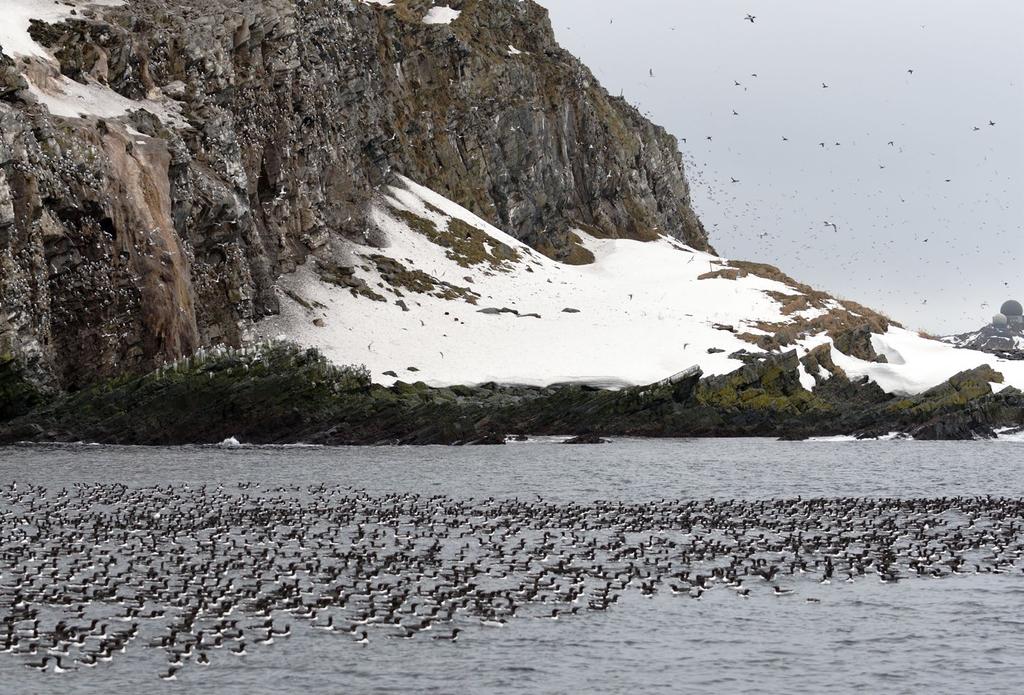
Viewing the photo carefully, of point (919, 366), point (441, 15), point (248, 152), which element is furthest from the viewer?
point (441, 15)

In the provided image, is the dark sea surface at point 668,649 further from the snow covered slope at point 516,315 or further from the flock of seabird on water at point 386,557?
the snow covered slope at point 516,315

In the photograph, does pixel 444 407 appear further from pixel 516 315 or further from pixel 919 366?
pixel 919 366

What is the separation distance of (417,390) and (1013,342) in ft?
472

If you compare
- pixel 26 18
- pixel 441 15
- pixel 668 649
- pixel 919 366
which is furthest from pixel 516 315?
pixel 668 649

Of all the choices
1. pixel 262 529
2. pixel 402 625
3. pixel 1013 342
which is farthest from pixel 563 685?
pixel 1013 342

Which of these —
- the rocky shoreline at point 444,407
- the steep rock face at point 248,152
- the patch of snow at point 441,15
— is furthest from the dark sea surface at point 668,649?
the patch of snow at point 441,15

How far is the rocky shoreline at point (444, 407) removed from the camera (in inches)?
2756

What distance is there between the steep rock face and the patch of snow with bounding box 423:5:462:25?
969 mm

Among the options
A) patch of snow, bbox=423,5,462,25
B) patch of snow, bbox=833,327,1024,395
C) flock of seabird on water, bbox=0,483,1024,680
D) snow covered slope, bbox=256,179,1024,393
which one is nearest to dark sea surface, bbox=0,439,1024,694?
flock of seabird on water, bbox=0,483,1024,680

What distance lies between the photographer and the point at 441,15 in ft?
438

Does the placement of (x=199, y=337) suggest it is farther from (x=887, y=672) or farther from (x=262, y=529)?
(x=887, y=672)

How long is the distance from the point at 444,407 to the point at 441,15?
6799 cm

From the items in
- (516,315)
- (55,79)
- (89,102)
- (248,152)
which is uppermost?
(55,79)

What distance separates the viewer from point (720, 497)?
164 feet
